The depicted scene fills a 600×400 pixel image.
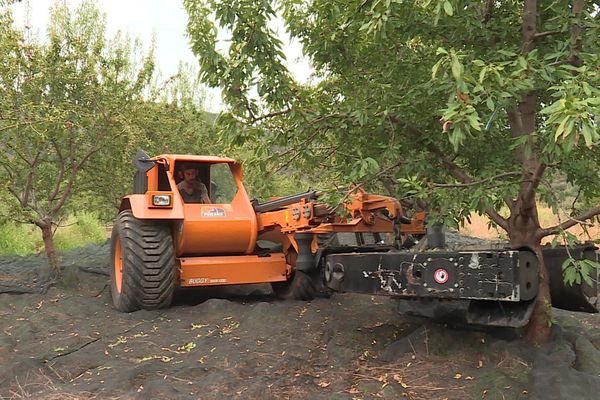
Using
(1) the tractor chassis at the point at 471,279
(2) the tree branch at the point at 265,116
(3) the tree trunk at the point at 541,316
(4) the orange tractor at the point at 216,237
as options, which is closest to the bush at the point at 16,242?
(4) the orange tractor at the point at 216,237

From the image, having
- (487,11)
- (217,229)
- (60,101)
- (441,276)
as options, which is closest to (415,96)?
(487,11)

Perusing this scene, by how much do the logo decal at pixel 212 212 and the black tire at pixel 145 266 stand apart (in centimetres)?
46

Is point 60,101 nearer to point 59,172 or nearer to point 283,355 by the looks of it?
point 59,172

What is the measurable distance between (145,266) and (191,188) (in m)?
1.39

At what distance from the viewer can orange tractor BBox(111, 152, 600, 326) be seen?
443 centimetres

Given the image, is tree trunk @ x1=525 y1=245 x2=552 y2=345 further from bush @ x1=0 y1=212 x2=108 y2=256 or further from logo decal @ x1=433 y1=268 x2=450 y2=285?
bush @ x1=0 y1=212 x2=108 y2=256

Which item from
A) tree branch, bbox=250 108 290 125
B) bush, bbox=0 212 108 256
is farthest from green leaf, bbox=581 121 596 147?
bush, bbox=0 212 108 256

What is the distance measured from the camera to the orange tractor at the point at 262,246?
443cm

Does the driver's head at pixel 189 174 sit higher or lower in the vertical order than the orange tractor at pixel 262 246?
higher

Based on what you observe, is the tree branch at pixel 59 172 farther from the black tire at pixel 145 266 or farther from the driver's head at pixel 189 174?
the black tire at pixel 145 266

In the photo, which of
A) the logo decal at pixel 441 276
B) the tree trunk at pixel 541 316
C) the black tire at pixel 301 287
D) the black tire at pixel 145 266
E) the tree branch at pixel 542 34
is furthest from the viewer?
the black tire at pixel 301 287

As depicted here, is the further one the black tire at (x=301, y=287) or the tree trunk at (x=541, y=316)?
the black tire at (x=301, y=287)

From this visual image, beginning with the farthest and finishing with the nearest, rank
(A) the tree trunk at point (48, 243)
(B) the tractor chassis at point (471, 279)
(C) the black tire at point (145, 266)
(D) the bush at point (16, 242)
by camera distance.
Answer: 1. (D) the bush at point (16, 242)
2. (A) the tree trunk at point (48, 243)
3. (C) the black tire at point (145, 266)
4. (B) the tractor chassis at point (471, 279)

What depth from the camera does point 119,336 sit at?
217 inches
